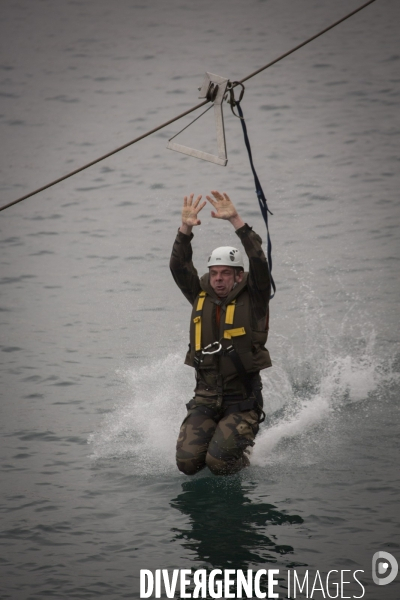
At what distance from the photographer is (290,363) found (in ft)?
41.3

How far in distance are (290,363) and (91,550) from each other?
5.06 metres

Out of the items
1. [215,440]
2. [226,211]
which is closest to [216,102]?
[226,211]

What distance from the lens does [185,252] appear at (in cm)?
923

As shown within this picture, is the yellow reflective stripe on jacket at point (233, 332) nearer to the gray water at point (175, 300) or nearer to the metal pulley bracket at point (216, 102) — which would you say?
the gray water at point (175, 300)

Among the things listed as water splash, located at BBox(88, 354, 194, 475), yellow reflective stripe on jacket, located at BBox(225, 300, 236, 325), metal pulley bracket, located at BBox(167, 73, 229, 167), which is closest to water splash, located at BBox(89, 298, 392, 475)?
water splash, located at BBox(88, 354, 194, 475)

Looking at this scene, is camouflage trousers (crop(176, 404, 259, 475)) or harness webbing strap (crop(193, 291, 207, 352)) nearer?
camouflage trousers (crop(176, 404, 259, 475))

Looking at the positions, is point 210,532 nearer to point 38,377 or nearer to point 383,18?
point 38,377

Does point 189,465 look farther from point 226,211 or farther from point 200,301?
point 226,211

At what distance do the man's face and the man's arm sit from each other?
0.25 m

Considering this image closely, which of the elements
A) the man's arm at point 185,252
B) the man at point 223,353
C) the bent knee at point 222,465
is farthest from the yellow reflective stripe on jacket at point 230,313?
the bent knee at point 222,465

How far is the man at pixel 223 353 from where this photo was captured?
8.96 m

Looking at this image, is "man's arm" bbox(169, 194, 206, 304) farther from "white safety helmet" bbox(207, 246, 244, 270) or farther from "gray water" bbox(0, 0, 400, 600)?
"gray water" bbox(0, 0, 400, 600)

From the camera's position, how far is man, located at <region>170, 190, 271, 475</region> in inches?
353

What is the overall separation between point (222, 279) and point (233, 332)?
20.5 inches
